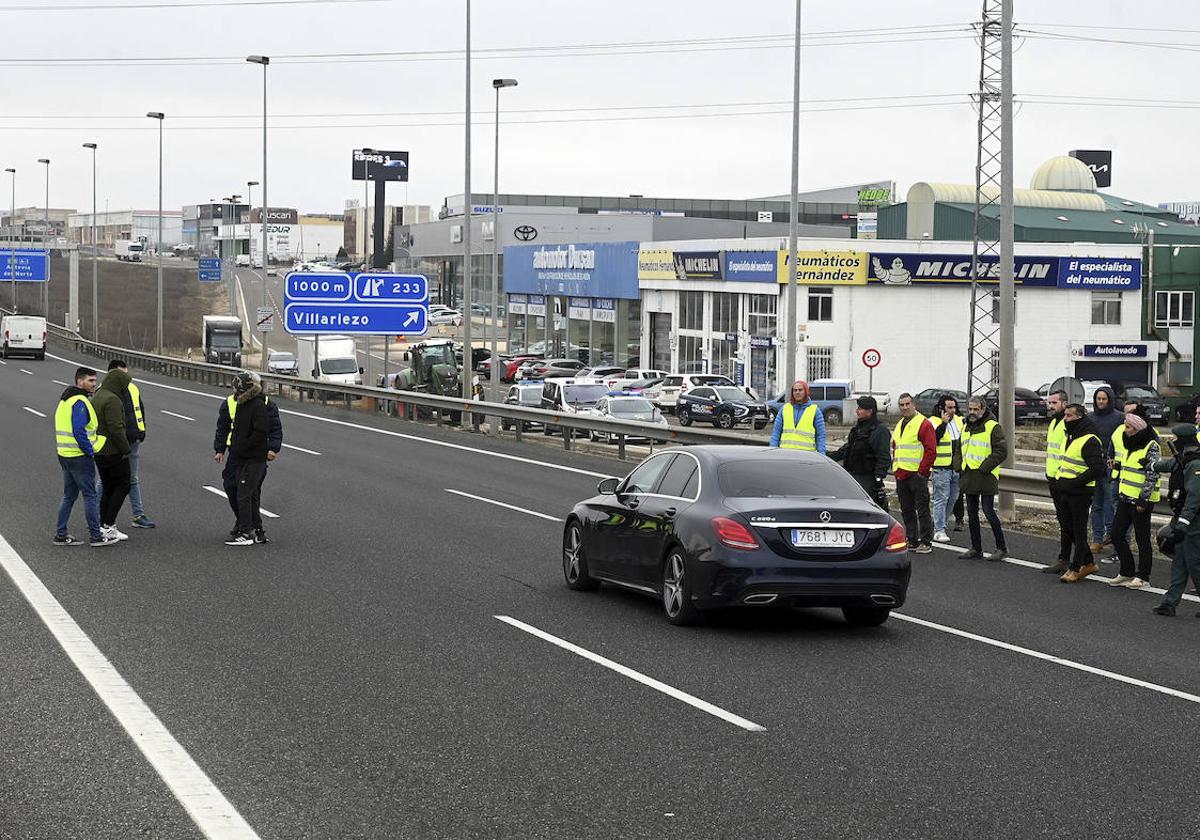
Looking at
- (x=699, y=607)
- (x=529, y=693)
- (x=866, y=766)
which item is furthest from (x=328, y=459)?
(x=866, y=766)

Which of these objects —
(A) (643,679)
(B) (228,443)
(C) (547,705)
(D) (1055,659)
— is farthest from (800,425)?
(C) (547,705)

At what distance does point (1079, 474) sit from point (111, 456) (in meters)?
9.61

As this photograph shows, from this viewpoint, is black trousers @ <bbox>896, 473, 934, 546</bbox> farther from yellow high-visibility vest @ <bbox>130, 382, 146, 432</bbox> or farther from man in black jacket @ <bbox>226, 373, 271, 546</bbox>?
yellow high-visibility vest @ <bbox>130, 382, 146, 432</bbox>

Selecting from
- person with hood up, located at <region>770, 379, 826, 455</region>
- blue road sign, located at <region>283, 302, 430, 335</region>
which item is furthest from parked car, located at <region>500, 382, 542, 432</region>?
person with hood up, located at <region>770, 379, 826, 455</region>

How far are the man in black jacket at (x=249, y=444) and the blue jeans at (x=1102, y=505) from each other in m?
8.34

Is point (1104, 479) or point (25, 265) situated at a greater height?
point (25, 265)

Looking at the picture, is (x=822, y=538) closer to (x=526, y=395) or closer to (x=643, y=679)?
(x=643, y=679)

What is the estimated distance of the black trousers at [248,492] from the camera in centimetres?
1703

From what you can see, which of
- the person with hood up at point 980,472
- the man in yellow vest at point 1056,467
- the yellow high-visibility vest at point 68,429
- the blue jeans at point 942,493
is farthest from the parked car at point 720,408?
the yellow high-visibility vest at point 68,429

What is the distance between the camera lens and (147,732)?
27.8ft

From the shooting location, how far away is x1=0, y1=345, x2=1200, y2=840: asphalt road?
279 inches

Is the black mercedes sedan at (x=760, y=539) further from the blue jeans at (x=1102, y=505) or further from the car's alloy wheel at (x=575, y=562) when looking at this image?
the blue jeans at (x=1102, y=505)

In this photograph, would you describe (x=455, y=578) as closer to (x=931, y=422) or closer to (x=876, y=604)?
(x=876, y=604)

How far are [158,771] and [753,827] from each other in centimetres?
277
